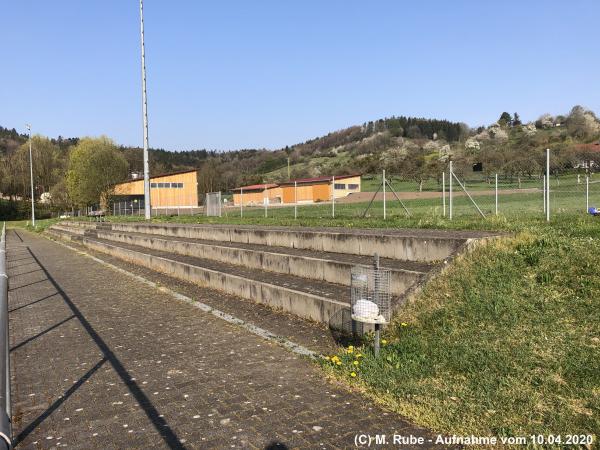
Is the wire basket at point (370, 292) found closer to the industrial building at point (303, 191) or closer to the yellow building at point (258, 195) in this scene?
the industrial building at point (303, 191)

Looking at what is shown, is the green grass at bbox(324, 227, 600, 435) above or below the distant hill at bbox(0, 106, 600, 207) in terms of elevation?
below

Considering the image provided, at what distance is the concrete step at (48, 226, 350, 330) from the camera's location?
672 cm

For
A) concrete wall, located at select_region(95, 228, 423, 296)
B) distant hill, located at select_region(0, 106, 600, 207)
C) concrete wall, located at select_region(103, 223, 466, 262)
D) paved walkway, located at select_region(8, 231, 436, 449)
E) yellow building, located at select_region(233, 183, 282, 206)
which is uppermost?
distant hill, located at select_region(0, 106, 600, 207)

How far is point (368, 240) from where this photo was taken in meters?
9.26

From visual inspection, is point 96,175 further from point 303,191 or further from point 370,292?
point 370,292

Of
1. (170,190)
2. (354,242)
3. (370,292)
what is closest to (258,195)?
(170,190)

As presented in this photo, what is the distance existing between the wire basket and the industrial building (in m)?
56.2

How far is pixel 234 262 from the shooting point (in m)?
11.8

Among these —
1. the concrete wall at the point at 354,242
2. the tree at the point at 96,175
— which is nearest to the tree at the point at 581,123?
the tree at the point at 96,175

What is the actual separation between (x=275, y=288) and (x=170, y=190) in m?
59.8

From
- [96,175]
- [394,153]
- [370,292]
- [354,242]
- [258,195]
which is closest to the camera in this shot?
[370,292]

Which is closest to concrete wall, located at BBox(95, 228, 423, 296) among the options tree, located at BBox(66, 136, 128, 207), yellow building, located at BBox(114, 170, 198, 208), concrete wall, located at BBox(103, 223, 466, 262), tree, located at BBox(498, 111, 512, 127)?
concrete wall, located at BBox(103, 223, 466, 262)

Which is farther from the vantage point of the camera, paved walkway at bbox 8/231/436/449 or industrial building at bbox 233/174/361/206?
industrial building at bbox 233/174/361/206

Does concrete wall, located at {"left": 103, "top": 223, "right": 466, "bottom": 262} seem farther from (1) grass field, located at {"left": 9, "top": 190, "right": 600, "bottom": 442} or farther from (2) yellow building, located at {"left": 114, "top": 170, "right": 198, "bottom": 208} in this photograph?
(2) yellow building, located at {"left": 114, "top": 170, "right": 198, "bottom": 208}
